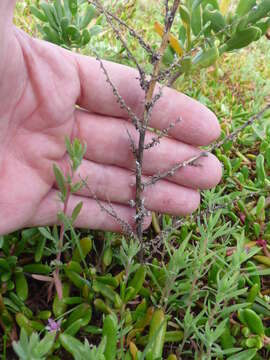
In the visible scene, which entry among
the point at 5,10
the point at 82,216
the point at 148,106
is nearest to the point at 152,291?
the point at 82,216

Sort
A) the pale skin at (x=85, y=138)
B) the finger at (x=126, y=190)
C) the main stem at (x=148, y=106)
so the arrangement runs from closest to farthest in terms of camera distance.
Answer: the main stem at (x=148, y=106) → the pale skin at (x=85, y=138) → the finger at (x=126, y=190)

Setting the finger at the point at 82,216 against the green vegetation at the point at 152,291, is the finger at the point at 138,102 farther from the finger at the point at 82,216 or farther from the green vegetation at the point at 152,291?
the finger at the point at 82,216

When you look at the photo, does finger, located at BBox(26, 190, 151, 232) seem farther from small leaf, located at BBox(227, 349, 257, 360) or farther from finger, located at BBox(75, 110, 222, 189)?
small leaf, located at BBox(227, 349, 257, 360)

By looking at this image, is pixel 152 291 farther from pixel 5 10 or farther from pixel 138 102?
pixel 5 10

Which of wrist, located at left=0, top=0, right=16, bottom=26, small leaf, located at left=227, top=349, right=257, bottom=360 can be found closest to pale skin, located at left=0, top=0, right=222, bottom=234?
wrist, located at left=0, top=0, right=16, bottom=26

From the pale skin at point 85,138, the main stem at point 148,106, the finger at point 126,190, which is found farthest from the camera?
the finger at point 126,190

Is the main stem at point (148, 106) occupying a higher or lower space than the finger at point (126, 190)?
higher

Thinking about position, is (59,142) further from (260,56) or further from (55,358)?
(260,56)

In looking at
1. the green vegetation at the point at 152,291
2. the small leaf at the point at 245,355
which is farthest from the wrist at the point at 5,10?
the small leaf at the point at 245,355

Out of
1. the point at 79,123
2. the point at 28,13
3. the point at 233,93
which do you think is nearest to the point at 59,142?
the point at 79,123

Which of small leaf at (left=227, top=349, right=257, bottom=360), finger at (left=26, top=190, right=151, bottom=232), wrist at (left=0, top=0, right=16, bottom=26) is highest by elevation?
wrist at (left=0, top=0, right=16, bottom=26)
